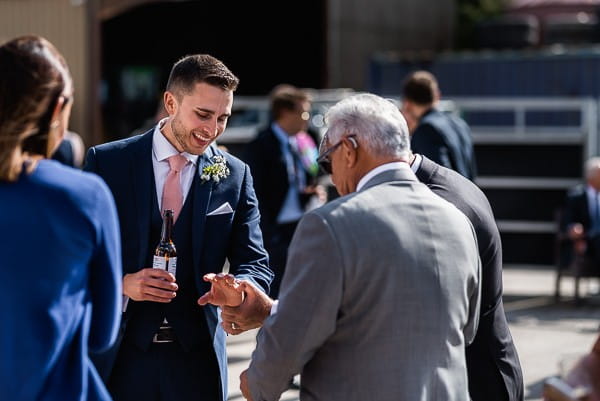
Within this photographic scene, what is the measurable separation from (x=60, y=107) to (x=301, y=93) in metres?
5.74

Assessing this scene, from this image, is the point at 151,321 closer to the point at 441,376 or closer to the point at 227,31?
the point at 441,376

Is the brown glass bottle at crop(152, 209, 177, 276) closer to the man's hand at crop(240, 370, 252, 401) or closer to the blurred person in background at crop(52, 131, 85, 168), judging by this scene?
the man's hand at crop(240, 370, 252, 401)

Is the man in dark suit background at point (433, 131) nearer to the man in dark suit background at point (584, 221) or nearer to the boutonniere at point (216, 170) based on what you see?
the man in dark suit background at point (584, 221)

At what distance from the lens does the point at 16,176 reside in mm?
2824

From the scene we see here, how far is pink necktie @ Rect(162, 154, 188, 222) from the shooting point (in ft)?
13.7

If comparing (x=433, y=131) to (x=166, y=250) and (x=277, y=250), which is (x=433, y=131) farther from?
(x=166, y=250)

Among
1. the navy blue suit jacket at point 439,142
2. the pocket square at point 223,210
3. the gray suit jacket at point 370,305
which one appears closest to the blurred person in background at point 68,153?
the navy blue suit jacket at point 439,142

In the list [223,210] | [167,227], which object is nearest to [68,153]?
[223,210]

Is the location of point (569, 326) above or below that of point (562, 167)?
below

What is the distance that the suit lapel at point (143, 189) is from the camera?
4.05 m

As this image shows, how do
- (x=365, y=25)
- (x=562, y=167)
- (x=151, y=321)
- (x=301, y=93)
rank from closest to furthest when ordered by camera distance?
1. (x=151, y=321)
2. (x=301, y=93)
3. (x=562, y=167)
4. (x=365, y=25)

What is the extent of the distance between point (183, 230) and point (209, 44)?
25.4 meters

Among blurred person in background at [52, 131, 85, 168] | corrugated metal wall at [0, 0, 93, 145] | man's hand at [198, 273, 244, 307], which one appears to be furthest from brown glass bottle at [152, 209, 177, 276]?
corrugated metal wall at [0, 0, 93, 145]

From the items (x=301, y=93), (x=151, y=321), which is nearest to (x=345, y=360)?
(x=151, y=321)
